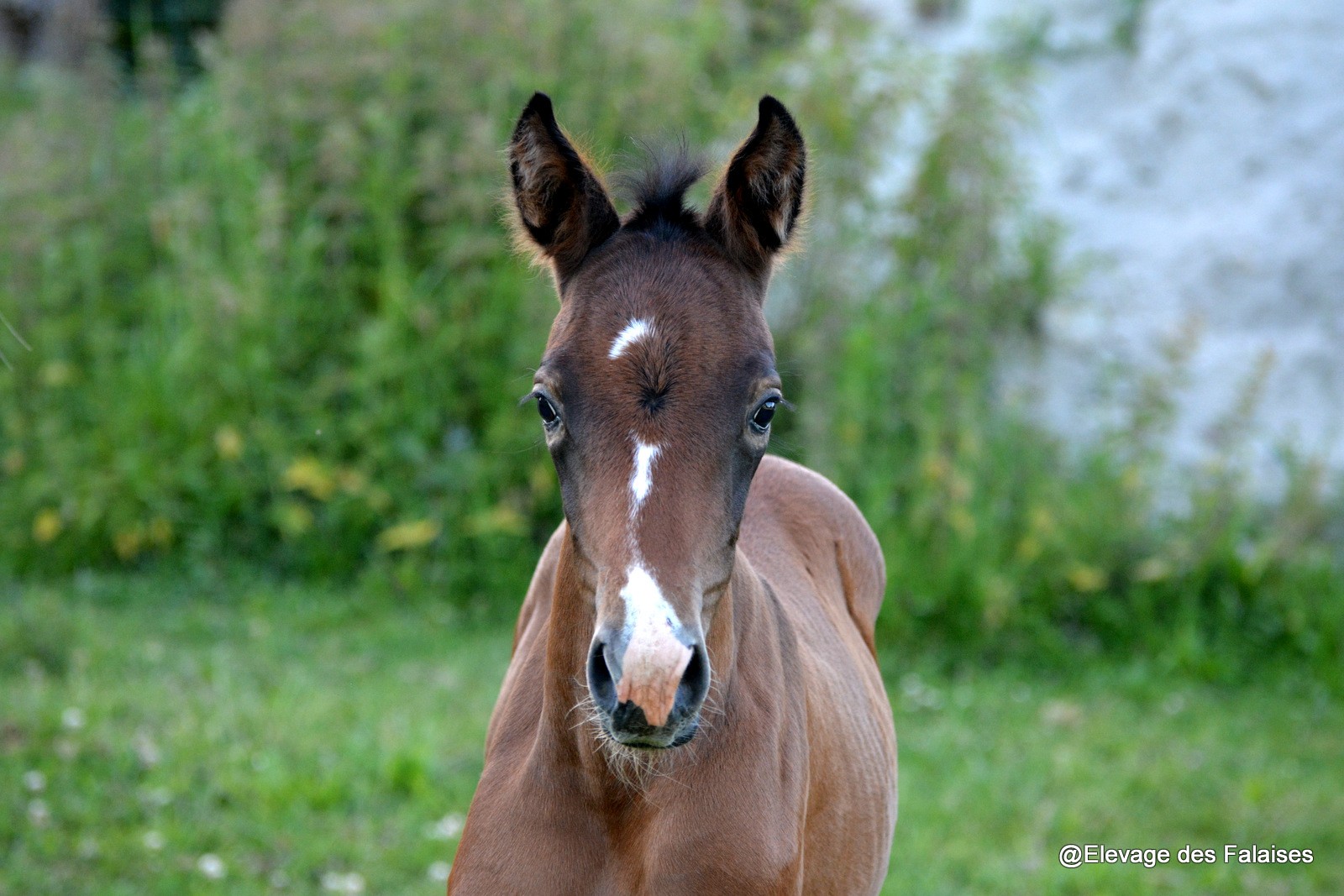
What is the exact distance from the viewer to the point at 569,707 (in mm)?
2496

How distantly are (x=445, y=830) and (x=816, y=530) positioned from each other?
1846mm

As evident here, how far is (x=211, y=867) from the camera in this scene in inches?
160

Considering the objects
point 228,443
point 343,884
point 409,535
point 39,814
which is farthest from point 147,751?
point 228,443

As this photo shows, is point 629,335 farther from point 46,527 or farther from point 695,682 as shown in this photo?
point 46,527

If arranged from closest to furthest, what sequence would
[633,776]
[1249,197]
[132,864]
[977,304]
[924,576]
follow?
[633,776], [132,864], [924,576], [977,304], [1249,197]

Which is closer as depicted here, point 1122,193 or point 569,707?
point 569,707

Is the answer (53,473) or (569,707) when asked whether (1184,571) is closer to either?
(569,707)

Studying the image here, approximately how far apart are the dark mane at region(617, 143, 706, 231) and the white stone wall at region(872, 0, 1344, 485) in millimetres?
5157

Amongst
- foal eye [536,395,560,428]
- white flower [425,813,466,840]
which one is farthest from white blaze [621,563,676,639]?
white flower [425,813,466,840]

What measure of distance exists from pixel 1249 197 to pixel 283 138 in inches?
239

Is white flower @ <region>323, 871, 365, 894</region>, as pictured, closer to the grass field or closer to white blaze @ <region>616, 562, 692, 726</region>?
the grass field

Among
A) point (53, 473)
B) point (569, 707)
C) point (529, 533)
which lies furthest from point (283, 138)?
point (569, 707)

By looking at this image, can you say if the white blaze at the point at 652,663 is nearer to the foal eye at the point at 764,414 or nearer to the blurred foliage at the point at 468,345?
the foal eye at the point at 764,414

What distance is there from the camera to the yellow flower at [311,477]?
6.79 meters
